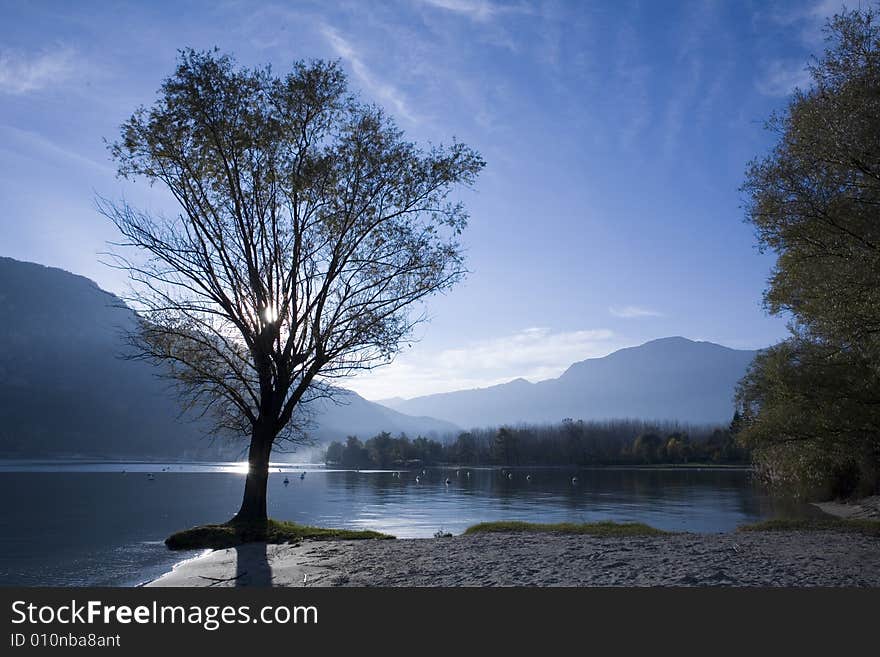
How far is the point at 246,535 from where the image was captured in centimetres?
1822

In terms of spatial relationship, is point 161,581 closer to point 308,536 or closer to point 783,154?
point 308,536

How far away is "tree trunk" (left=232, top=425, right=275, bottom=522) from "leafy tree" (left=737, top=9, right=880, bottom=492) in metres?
17.5

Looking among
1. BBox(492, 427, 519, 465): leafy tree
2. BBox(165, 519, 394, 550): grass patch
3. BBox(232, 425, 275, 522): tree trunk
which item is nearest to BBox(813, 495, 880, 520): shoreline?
BBox(165, 519, 394, 550): grass patch

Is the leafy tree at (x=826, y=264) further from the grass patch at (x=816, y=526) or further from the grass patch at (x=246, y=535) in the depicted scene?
the grass patch at (x=246, y=535)

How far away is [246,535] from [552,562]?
10464 millimetres

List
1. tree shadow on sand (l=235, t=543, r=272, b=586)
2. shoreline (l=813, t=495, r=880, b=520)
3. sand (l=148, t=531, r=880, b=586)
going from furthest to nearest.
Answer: shoreline (l=813, t=495, r=880, b=520) → tree shadow on sand (l=235, t=543, r=272, b=586) → sand (l=148, t=531, r=880, b=586)

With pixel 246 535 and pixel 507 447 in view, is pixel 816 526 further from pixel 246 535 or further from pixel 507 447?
pixel 507 447

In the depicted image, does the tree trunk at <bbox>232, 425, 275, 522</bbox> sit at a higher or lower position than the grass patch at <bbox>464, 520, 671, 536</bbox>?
higher

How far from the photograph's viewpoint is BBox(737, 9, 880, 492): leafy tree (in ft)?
52.7

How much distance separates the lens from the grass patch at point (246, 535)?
17859mm

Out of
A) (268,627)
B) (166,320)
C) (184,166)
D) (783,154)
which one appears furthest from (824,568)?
(184,166)

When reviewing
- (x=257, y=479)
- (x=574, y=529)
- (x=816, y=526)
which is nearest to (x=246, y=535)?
(x=257, y=479)

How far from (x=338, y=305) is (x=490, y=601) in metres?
14.0

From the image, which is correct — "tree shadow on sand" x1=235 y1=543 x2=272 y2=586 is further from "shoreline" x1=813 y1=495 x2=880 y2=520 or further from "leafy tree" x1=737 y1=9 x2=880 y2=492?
"shoreline" x1=813 y1=495 x2=880 y2=520
